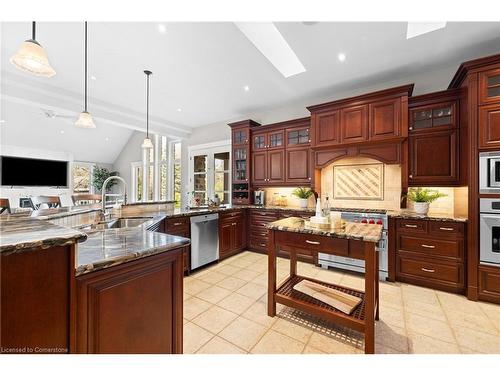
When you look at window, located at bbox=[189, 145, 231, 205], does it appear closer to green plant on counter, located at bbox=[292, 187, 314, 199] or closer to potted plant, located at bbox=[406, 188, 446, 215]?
green plant on counter, located at bbox=[292, 187, 314, 199]

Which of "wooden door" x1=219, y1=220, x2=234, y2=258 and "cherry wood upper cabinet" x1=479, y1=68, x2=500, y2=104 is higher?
"cherry wood upper cabinet" x1=479, y1=68, x2=500, y2=104

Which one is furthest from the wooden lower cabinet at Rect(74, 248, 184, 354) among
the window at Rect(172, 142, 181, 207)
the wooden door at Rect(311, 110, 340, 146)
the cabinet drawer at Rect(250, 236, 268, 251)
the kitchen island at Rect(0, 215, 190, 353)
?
the window at Rect(172, 142, 181, 207)

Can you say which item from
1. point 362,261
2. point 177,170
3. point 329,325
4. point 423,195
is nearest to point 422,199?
point 423,195

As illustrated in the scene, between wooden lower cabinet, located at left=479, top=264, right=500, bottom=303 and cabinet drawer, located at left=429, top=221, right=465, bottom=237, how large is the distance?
382 millimetres

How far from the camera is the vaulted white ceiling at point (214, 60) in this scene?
2.38 meters

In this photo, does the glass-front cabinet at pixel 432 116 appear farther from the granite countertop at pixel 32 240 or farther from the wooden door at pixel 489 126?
the granite countertop at pixel 32 240

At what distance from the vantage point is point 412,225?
8.94 feet

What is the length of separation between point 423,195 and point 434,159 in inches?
19.8

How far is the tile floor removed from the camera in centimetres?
167

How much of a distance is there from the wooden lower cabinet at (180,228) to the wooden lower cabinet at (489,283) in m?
3.47

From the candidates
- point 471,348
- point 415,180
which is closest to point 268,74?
point 415,180

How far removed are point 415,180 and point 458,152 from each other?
56cm

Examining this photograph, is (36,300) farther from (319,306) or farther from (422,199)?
(422,199)
